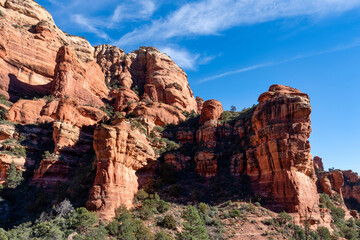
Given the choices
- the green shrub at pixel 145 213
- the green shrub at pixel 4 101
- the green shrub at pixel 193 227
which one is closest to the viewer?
the green shrub at pixel 193 227

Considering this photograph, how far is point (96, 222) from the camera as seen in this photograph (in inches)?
904

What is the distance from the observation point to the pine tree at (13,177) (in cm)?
3206

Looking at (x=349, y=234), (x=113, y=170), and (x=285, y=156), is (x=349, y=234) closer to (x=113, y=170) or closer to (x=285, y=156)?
(x=285, y=156)

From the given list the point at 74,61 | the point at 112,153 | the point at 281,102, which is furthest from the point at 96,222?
the point at 74,61

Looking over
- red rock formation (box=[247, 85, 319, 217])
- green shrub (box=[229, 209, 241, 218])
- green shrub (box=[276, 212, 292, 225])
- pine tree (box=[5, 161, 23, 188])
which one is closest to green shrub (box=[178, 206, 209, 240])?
green shrub (box=[229, 209, 241, 218])

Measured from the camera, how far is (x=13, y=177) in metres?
32.4

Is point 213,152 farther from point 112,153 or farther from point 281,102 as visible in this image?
point 112,153

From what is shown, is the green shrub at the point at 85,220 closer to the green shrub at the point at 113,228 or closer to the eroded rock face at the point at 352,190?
the green shrub at the point at 113,228

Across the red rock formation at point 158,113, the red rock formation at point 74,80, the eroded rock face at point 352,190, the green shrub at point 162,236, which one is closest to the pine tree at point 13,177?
the red rock formation at point 74,80

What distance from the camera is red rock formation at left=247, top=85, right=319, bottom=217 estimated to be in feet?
103

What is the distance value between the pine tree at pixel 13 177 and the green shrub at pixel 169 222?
20.3 metres

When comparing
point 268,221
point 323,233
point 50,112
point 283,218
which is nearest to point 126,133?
point 268,221

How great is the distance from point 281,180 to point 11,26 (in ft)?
209

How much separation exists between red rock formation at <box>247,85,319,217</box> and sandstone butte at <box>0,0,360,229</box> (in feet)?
0.41
